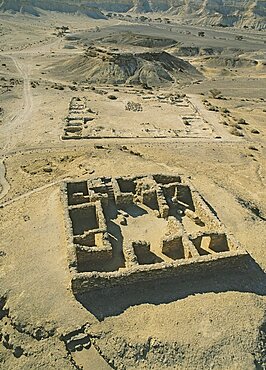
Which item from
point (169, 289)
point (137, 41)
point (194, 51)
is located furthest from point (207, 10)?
point (169, 289)

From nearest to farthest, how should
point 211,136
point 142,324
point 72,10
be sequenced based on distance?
point 142,324
point 211,136
point 72,10

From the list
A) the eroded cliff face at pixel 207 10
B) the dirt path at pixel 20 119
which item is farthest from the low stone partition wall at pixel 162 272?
the eroded cliff face at pixel 207 10

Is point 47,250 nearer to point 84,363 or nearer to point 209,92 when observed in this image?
point 84,363

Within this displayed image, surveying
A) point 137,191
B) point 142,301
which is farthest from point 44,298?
point 137,191

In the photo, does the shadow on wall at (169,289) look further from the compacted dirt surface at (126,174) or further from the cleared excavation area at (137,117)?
the cleared excavation area at (137,117)

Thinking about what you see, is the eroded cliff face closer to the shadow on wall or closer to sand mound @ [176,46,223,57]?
sand mound @ [176,46,223,57]
